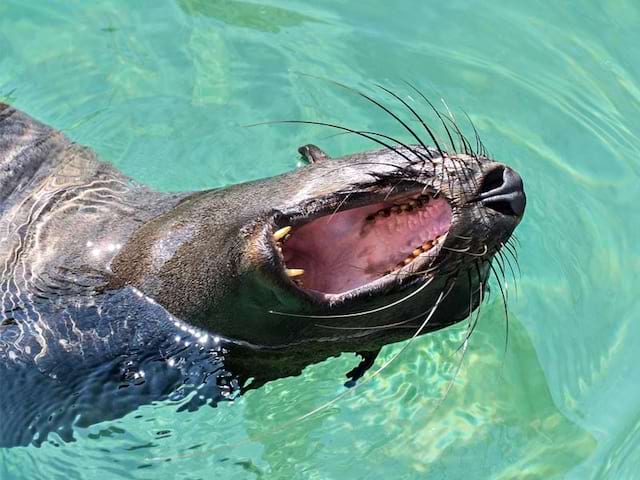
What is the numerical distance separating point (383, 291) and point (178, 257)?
102cm

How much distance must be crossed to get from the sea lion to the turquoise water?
2.35 ft

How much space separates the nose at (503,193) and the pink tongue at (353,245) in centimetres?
25

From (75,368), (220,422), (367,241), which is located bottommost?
(220,422)

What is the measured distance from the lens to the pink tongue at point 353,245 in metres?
4.05

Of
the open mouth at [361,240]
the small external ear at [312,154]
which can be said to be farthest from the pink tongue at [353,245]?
the small external ear at [312,154]

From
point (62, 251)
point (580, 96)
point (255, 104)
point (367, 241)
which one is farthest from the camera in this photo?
point (580, 96)

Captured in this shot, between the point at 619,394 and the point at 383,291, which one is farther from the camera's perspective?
the point at 619,394

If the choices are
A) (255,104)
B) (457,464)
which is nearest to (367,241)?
(457,464)

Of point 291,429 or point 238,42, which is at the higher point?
point 238,42

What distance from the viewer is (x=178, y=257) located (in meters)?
4.40

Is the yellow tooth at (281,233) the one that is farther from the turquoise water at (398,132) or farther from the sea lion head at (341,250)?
the turquoise water at (398,132)

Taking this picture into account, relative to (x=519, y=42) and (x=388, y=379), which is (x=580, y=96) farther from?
(x=388, y=379)

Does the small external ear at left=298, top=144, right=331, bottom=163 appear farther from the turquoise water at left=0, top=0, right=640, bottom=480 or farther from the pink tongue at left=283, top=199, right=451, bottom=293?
the turquoise water at left=0, top=0, right=640, bottom=480

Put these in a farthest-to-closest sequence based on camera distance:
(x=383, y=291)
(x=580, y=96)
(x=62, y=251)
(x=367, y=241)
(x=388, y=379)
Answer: (x=580, y=96), (x=388, y=379), (x=62, y=251), (x=367, y=241), (x=383, y=291)
